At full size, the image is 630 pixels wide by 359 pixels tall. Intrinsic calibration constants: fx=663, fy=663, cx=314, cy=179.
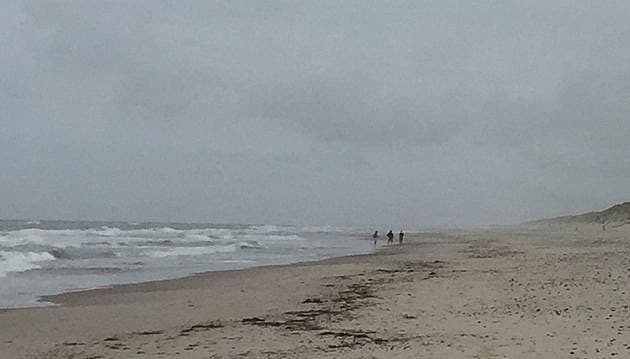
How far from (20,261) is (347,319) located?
20909 millimetres

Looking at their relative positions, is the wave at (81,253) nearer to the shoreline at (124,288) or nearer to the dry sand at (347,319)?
the shoreline at (124,288)

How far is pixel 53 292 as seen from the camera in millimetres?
17953

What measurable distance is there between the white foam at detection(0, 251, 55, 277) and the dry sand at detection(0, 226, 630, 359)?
8432 mm

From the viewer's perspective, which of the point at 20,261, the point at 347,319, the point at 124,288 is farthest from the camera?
the point at 20,261

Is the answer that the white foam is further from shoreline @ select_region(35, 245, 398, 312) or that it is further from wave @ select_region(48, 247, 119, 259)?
shoreline @ select_region(35, 245, 398, 312)

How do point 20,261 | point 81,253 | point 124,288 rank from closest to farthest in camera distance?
point 124,288
point 20,261
point 81,253

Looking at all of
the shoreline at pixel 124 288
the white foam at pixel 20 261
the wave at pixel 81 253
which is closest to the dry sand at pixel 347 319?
the shoreline at pixel 124 288

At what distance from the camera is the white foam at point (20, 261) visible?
25.1m

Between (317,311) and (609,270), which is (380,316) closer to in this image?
(317,311)

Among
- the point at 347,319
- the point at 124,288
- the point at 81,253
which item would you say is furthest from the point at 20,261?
the point at 347,319

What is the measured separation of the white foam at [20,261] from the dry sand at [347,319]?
8432 mm

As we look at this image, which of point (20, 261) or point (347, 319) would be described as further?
Answer: point (20, 261)

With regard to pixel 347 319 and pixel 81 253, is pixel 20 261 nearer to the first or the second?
pixel 81 253

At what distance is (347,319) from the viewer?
11883 millimetres
